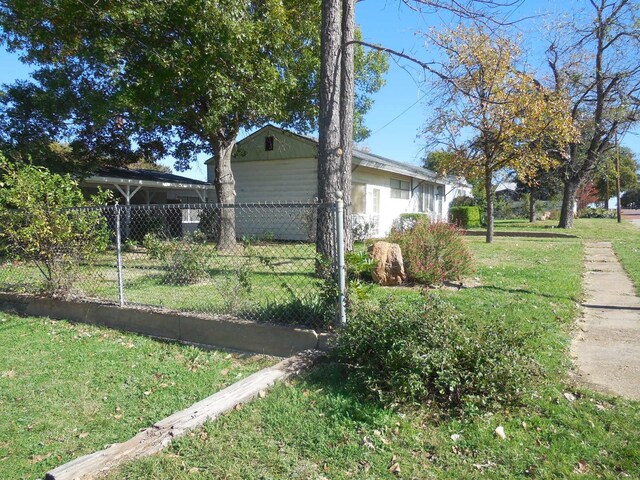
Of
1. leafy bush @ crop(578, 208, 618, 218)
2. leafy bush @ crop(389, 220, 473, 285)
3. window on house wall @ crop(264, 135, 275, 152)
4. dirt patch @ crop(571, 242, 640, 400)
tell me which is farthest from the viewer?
leafy bush @ crop(578, 208, 618, 218)

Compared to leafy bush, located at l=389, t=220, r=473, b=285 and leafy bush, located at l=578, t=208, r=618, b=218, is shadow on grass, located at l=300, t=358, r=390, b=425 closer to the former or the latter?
leafy bush, located at l=389, t=220, r=473, b=285

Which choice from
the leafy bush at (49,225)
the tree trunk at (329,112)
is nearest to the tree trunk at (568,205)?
the tree trunk at (329,112)

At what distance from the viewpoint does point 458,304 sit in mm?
5871

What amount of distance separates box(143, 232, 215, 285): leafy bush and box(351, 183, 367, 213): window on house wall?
10.0m

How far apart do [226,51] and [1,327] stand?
7.40 m

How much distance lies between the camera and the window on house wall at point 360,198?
671 inches

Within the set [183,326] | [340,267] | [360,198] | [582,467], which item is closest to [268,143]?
[360,198]

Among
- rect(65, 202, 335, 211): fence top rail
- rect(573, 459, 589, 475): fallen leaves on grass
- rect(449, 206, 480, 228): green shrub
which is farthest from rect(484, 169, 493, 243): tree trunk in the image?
rect(573, 459, 589, 475): fallen leaves on grass

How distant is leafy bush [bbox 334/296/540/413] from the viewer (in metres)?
3.14

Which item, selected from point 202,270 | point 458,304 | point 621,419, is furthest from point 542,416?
point 202,270

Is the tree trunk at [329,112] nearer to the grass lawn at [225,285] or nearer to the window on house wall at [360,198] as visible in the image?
the grass lawn at [225,285]

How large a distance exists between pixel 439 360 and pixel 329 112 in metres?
4.72

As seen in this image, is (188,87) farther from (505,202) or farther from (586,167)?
(505,202)

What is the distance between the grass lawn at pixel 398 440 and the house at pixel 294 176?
11670 mm
